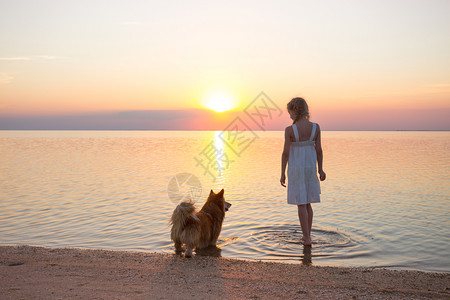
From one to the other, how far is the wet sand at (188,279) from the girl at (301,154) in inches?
50.9

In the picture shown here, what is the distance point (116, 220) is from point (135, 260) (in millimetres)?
3578

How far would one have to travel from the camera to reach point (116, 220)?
8805 mm

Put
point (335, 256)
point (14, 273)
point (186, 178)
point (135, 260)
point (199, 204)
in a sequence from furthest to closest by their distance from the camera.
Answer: point (186, 178) → point (199, 204) → point (335, 256) → point (135, 260) → point (14, 273)

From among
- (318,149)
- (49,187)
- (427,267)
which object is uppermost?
(318,149)

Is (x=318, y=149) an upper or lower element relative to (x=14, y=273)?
upper

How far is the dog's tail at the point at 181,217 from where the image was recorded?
5.71 meters

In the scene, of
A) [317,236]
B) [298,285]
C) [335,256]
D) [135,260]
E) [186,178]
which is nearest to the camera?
[298,285]

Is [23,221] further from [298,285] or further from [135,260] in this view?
[298,285]

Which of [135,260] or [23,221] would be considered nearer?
[135,260]

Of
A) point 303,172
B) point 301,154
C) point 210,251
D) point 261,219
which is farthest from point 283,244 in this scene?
point 261,219

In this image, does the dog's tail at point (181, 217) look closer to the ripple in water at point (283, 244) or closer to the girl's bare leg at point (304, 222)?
the ripple in water at point (283, 244)

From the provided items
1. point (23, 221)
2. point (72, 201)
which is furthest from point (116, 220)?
point (72, 201)

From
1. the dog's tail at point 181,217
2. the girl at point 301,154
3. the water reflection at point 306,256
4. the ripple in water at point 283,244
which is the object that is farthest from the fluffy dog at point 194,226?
the water reflection at point 306,256

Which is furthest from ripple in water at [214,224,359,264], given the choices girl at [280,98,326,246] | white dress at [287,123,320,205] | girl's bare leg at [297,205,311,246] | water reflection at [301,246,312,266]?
white dress at [287,123,320,205]
